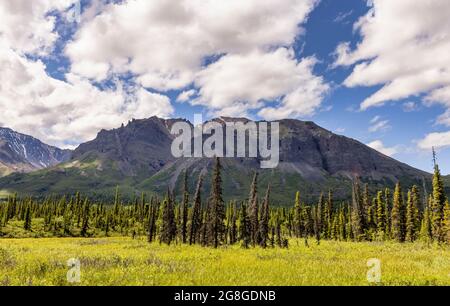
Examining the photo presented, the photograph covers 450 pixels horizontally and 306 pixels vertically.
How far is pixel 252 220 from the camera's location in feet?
198

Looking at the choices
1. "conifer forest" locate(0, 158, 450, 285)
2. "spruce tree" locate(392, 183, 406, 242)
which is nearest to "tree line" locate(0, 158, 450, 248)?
"spruce tree" locate(392, 183, 406, 242)

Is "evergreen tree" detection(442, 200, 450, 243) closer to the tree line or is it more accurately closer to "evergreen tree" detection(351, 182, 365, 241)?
the tree line

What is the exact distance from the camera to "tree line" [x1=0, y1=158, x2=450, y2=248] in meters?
58.8

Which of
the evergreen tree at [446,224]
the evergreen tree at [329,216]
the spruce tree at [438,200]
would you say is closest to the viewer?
A: the evergreen tree at [446,224]

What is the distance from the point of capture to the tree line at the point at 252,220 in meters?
58.8

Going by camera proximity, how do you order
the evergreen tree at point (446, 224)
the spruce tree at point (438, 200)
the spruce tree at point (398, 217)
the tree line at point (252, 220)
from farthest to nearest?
the spruce tree at point (398, 217)
the spruce tree at point (438, 200)
the evergreen tree at point (446, 224)
the tree line at point (252, 220)

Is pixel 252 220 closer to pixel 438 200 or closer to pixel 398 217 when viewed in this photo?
pixel 438 200

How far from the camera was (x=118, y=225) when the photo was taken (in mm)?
131375

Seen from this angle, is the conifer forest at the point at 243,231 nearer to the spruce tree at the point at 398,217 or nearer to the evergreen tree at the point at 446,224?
the evergreen tree at the point at 446,224

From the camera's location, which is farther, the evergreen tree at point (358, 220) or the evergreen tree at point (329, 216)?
the evergreen tree at point (329, 216)

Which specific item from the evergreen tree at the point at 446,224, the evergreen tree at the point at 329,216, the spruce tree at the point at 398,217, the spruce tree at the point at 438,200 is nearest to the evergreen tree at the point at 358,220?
the spruce tree at the point at 398,217

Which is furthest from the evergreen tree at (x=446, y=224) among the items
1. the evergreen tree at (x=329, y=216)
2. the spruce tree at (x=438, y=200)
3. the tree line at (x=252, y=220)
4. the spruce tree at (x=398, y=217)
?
the evergreen tree at (x=329, y=216)
